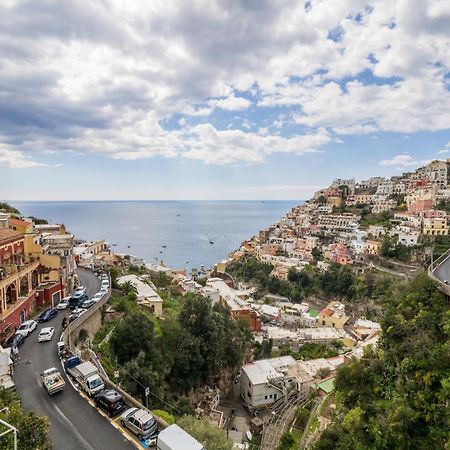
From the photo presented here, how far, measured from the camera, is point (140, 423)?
10.1 meters

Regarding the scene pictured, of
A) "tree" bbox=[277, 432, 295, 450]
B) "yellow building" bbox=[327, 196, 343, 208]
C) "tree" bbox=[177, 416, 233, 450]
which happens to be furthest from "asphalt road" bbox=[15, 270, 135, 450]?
"yellow building" bbox=[327, 196, 343, 208]

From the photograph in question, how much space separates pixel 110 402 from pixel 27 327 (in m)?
9.03

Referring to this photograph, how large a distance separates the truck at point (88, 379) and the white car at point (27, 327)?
18.5 feet

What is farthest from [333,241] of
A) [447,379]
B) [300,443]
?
[447,379]

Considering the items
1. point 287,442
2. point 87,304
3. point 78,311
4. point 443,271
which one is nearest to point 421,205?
point 443,271

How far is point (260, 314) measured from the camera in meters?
40.2

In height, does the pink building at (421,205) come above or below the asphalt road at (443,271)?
above

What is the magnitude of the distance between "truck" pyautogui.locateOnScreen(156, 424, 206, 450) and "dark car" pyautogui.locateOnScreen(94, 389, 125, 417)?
115 inches

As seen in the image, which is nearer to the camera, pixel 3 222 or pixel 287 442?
pixel 287 442

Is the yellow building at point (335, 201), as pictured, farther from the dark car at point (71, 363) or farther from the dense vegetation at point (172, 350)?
the dark car at point (71, 363)

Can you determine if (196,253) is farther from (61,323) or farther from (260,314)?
(61,323)

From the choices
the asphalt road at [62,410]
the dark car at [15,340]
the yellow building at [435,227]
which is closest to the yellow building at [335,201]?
the yellow building at [435,227]

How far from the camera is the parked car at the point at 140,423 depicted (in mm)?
9992

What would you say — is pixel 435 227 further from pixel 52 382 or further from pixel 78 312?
pixel 52 382
